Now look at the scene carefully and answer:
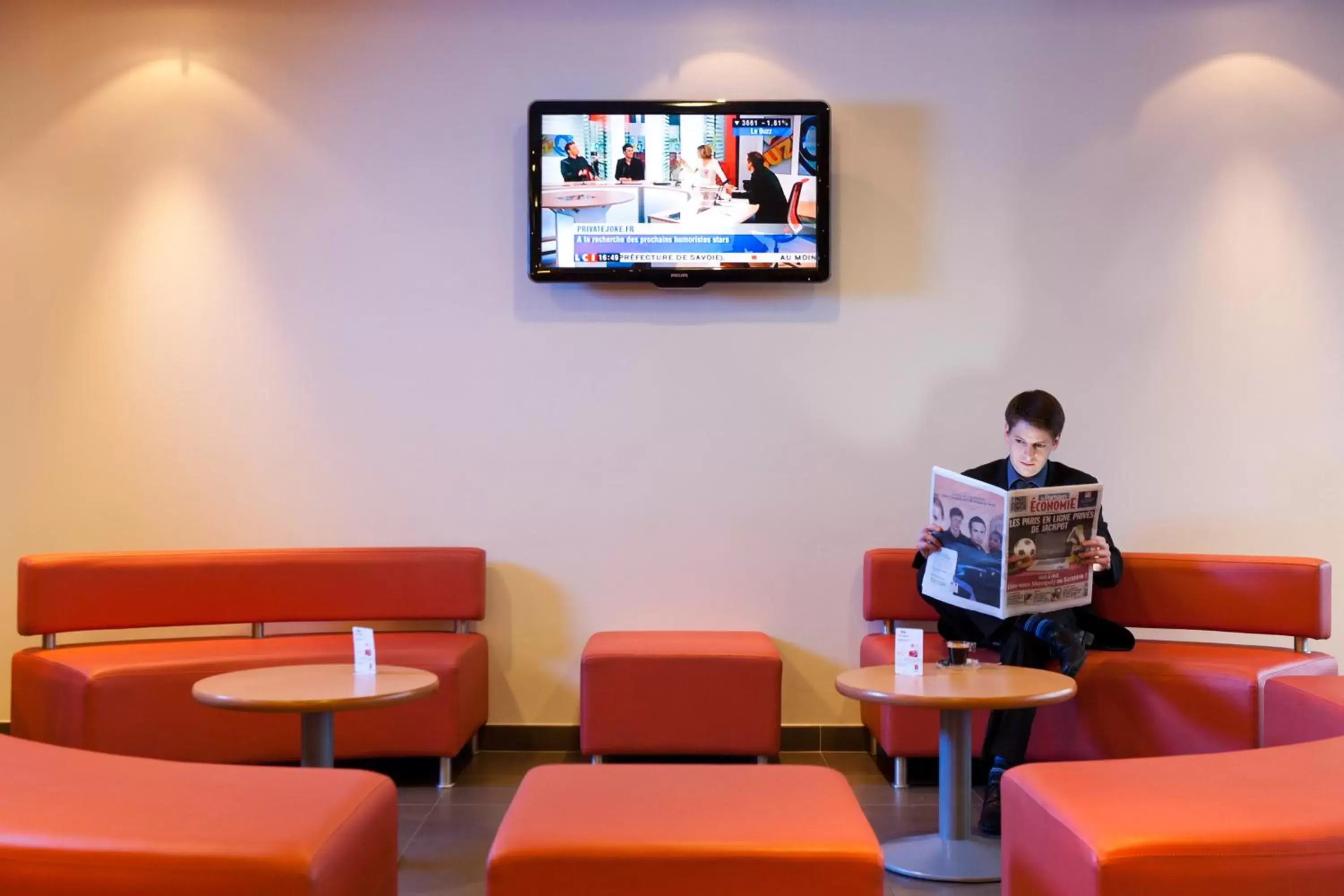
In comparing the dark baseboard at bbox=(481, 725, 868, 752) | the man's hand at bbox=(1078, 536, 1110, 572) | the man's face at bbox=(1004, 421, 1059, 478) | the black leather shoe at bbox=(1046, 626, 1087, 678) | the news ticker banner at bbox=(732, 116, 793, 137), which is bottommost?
the dark baseboard at bbox=(481, 725, 868, 752)

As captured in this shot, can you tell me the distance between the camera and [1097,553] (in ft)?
12.7

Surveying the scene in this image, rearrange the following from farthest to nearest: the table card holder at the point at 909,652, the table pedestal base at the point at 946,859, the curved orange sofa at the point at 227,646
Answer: the curved orange sofa at the point at 227,646
the table card holder at the point at 909,652
the table pedestal base at the point at 946,859

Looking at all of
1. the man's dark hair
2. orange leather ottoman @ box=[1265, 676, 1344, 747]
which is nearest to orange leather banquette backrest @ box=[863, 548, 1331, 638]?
orange leather ottoman @ box=[1265, 676, 1344, 747]

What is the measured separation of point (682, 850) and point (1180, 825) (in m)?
0.93

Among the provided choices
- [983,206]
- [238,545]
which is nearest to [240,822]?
[238,545]

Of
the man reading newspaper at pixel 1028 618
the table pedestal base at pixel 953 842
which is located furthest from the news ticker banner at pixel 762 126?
the table pedestal base at pixel 953 842

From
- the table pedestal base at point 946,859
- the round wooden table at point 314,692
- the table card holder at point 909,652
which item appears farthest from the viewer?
the table card holder at point 909,652

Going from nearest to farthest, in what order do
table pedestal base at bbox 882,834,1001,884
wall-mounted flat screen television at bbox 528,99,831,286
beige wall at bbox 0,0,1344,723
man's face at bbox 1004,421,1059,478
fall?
table pedestal base at bbox 882,834,1001,884, man's face at bbox 1004,421,1059,478, wall-mounted flat screen television at bbox 528,99,831,286, beige wall at bbox 0,0,1344,723

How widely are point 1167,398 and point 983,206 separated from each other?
1.16 meters

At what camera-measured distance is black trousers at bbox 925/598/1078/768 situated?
12.2ft

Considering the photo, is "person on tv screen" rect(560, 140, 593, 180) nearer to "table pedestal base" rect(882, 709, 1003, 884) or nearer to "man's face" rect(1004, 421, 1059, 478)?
"man's face" rect(1004, 421, 1059, 478)

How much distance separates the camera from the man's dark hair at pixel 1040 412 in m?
3.95

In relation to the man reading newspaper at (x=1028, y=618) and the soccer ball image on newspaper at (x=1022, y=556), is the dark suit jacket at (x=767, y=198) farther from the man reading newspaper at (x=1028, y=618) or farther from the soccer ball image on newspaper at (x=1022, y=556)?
the soccer ball image on newspaper at (x=1022, y=556)

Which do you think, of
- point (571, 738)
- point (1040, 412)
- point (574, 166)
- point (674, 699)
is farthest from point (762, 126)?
point (571, 738)
